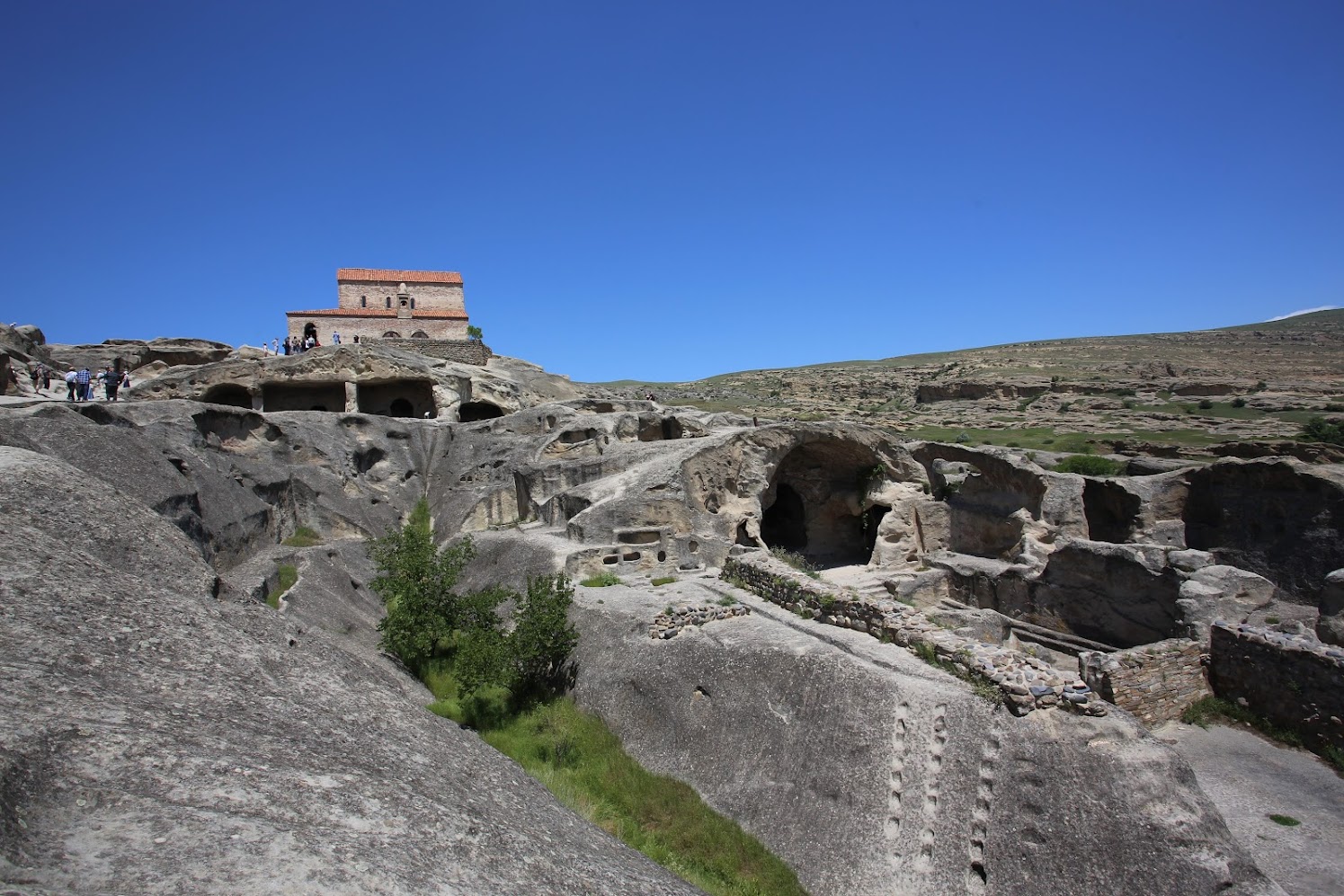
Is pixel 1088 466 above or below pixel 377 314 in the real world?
below

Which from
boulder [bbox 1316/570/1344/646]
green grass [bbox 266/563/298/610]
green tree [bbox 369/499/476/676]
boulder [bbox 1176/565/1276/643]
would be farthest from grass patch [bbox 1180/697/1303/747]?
green grass [bbox 266/563/298/610]

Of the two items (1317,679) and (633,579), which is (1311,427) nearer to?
(1317,679)

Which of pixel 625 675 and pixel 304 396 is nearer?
pixel 625 675

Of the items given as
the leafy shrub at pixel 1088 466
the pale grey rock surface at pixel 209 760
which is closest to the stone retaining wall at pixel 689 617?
the pale grey rock surface at pixel 209 760

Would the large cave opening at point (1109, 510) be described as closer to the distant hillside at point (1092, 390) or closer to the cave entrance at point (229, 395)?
the distant hillside at point (1092, 390)

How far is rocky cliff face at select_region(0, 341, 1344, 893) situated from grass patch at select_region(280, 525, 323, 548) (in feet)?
1.15

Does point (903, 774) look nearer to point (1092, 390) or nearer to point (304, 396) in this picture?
point (304, 396)

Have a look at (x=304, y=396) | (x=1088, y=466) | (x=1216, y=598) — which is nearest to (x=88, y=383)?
(x=304, y=396)

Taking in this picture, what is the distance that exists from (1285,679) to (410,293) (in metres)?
36.7

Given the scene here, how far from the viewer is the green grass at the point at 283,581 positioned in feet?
42.3

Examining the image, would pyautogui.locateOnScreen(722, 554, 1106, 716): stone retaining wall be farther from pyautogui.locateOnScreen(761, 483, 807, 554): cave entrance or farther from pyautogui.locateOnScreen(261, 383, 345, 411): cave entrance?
pyautogui.locateOnScreen(261, 383, 345, 411): cave entrance

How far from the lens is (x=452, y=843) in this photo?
4.61 meters

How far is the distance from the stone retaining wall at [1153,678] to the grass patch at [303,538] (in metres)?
16.3

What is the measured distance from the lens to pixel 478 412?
31.0 metres
